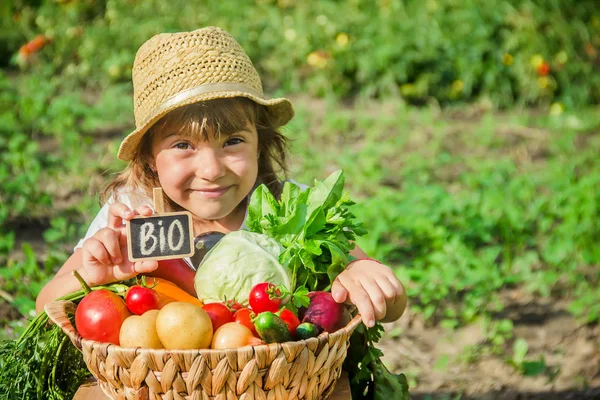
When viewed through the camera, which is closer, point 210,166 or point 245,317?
point 245,317

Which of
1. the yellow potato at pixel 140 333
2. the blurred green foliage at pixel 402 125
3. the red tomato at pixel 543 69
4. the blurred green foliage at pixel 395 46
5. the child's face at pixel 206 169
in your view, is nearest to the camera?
the yellow potato at pixel 140 333

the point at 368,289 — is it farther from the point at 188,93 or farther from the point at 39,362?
the point at 39,362

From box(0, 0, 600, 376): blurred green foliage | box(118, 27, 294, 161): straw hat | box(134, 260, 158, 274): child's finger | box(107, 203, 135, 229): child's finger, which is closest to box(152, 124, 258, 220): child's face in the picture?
box(118, 27, 294, 161): straw hat

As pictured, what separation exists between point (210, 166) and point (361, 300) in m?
0.82

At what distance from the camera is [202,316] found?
1.96 metres

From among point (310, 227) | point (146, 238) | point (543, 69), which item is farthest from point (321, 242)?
point (543, 69)

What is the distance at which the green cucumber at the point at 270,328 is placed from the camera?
1.91m

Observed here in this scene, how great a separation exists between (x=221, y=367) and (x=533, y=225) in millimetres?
3725

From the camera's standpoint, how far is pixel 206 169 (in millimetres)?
2619

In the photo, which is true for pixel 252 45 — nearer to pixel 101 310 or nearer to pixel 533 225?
pixel 533 225

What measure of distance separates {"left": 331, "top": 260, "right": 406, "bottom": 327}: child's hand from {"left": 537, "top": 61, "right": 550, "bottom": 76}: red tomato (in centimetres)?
612

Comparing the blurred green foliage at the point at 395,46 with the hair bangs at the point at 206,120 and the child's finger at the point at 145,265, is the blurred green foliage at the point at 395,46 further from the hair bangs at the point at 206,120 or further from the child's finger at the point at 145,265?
the child's finger at the point at 145,265

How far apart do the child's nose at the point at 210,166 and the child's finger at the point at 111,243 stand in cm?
47

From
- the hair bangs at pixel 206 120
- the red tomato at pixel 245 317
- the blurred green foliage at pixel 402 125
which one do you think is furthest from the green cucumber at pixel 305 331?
the blurred green foliage at pixel 402 125
